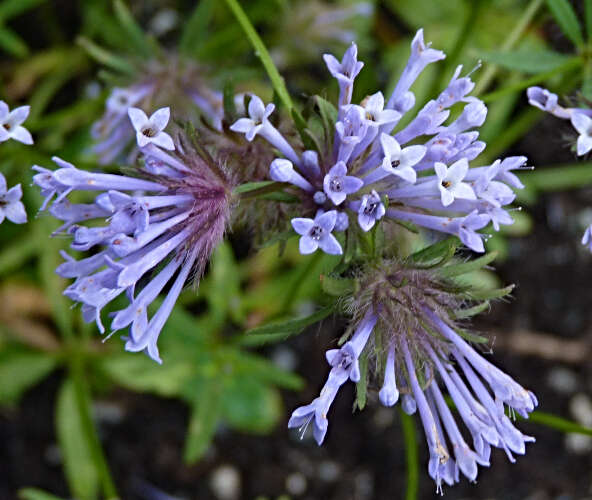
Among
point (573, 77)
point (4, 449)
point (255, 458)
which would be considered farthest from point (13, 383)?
point (573, 77)

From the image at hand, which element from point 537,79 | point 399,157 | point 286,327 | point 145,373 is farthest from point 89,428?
point 537,79

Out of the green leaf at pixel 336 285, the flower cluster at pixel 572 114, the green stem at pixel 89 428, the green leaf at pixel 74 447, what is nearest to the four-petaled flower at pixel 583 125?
the flower cluster at pixel 572 114

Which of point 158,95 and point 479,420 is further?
point 158,95

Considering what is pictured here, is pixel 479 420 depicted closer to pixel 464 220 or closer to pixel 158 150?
pixel 464 220

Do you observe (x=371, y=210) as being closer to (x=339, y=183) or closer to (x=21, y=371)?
(x=339, y=183)

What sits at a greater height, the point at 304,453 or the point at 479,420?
the point at 479,420

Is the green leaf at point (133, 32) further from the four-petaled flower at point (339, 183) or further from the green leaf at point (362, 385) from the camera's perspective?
the green leaf at point (362, 385)
